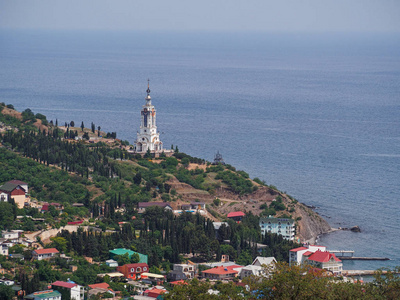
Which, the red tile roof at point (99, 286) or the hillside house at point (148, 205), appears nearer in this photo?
the red tile roof at point (99, 286)

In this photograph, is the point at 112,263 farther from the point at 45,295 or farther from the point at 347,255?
the point at 347,255

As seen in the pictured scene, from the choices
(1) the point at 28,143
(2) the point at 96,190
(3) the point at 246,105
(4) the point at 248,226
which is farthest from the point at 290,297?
(3) the point at 246,105

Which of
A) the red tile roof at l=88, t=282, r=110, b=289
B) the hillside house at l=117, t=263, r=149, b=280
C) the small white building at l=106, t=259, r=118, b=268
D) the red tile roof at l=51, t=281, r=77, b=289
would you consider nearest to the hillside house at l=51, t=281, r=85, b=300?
the red tile roof at l=51, t=281, r=77, b=289

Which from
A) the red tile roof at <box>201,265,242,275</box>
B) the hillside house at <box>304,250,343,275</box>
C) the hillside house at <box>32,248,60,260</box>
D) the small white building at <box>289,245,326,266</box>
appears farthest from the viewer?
the small white building at <box>289,245,326,266</box>

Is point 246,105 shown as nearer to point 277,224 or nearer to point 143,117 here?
point 143,117

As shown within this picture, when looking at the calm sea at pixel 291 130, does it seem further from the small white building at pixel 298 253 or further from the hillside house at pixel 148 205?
the hillside house at pixel 148 205

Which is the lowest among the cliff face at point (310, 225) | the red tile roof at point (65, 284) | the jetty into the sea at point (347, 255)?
the jetty into the sea at point (347, 255)

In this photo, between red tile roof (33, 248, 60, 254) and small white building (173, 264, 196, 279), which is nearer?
red tile roof (33, 248, 60, 254)

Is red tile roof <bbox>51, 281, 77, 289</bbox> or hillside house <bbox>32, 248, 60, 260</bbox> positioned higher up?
hillside house <bbox>32, 248, 60, 260</bbox>

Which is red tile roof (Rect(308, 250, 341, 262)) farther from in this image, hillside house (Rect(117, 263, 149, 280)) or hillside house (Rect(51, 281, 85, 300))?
hillside house (Rect(51, 281, 85, 300))

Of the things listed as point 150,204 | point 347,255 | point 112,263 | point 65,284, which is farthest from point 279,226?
point 65,284

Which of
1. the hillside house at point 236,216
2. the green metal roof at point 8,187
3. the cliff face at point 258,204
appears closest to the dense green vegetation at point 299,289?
the green metal roof at point 8,187
